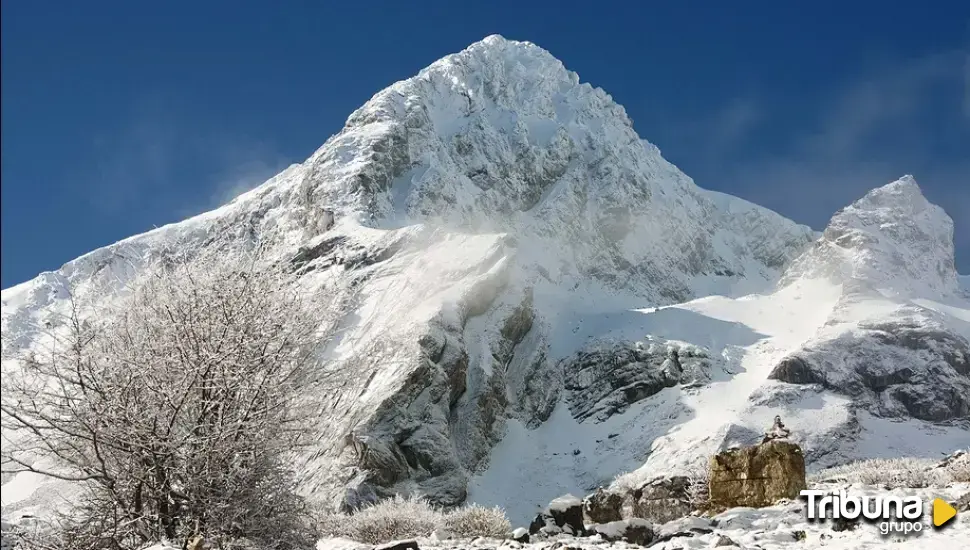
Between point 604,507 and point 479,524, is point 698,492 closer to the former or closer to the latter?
point 604,507

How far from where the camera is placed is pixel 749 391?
307 feet

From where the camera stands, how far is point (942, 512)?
10.6 meters

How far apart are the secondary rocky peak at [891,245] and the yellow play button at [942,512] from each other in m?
124

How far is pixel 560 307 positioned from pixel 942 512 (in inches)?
4618

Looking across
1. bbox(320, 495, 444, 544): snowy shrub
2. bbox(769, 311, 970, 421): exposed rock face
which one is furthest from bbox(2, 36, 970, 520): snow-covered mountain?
Answer: bbox(320, 495, 444, 544): snowy shrub

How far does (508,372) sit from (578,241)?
181 ft

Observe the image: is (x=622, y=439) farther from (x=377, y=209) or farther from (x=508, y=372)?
(x=377, y=209)

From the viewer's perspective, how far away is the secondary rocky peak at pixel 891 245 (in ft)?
459

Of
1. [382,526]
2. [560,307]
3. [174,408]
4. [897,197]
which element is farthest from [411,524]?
[897,197]

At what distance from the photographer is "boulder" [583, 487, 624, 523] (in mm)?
17172

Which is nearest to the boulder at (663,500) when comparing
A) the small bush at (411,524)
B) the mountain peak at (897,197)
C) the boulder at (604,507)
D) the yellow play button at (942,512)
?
the boulder at (604,507)

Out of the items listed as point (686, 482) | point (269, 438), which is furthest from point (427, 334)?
point (269, 438)

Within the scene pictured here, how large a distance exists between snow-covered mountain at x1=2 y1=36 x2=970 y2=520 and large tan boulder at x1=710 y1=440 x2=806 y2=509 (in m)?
6.65

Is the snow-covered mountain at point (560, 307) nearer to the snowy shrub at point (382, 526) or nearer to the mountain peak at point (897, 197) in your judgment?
the mountain peak at point (897, 197)
